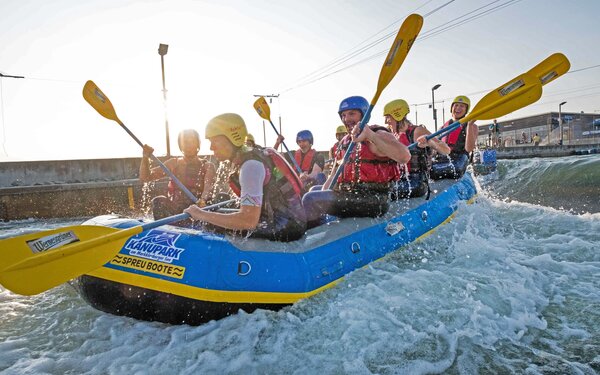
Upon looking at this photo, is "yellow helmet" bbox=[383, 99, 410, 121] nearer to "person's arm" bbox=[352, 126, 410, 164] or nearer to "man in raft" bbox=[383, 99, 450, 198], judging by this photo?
"man in raft" bbox=[383, 99, 450, 198]

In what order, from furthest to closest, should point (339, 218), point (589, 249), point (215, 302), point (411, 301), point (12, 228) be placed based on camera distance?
point (12, 228)
point (589, 249)
point (339, 218)
point (411, 301)
point (215, 302)

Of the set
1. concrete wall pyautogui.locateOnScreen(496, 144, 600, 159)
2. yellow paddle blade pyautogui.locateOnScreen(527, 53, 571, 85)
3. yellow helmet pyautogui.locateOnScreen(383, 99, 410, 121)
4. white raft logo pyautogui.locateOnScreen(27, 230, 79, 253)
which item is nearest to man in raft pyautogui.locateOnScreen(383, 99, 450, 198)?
yellow helmet pyautogui.locateOnScreen(383, 99, 410, 121)

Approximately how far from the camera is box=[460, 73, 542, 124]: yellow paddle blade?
4789 millimetres

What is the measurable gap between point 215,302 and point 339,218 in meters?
1.77

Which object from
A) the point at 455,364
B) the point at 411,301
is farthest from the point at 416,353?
the point at 411,301

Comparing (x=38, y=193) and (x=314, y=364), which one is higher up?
(x=38, y=193)

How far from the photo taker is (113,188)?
1216 cm

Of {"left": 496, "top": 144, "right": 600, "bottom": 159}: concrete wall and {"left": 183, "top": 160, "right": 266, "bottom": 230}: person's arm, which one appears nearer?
{"left": 183, "top": 160, "right": 266, "bottom": 230}: person's arm

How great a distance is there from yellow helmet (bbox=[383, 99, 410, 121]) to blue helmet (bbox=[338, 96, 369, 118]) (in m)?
1.86

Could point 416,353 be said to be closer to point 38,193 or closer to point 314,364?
point 314,364

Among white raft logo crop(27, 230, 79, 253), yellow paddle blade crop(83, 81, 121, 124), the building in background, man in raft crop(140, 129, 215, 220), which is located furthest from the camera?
the building in background

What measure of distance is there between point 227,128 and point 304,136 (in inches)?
199

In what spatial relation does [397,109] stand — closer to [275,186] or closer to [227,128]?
[275,186]

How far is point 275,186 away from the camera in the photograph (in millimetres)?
3281
